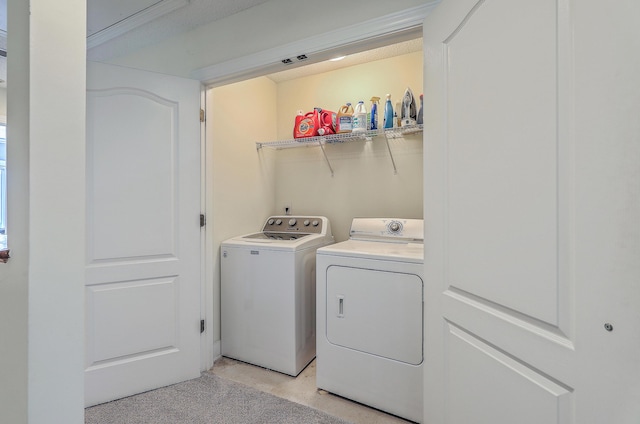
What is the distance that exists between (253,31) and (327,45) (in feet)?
1.89

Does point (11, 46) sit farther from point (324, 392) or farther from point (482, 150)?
point (324, 392)

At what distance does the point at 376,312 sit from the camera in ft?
5.28

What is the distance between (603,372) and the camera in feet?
1.90

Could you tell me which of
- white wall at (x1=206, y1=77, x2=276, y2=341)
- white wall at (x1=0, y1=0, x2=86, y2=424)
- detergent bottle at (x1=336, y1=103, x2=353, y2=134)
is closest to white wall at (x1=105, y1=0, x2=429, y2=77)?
white wall at (x1=206, y1=77, x2=276, y2=341)

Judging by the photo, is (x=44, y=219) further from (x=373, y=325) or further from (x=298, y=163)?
(x=298, y=163)

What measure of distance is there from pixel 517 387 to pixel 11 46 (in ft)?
5.25

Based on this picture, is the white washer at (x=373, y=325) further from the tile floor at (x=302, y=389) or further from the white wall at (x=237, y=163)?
the white wall at (x=237, y=163)

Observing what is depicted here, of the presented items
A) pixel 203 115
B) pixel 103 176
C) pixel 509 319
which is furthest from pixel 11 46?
pixel 509 319

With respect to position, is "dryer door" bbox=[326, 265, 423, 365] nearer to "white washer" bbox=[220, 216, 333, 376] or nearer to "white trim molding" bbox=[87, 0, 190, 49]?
"white washer" bbox=[220, 216, 333, 376]

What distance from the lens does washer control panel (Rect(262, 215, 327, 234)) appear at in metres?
2.47

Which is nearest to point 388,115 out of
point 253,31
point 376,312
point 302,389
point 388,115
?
point 388,115

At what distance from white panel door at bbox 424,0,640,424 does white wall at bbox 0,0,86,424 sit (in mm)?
1159

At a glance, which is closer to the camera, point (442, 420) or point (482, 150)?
point (482, 150)

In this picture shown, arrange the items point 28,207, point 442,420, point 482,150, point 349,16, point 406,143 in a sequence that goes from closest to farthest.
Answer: point 28,207, point 482,150, point 442,420, point 349,16, point 406,143
